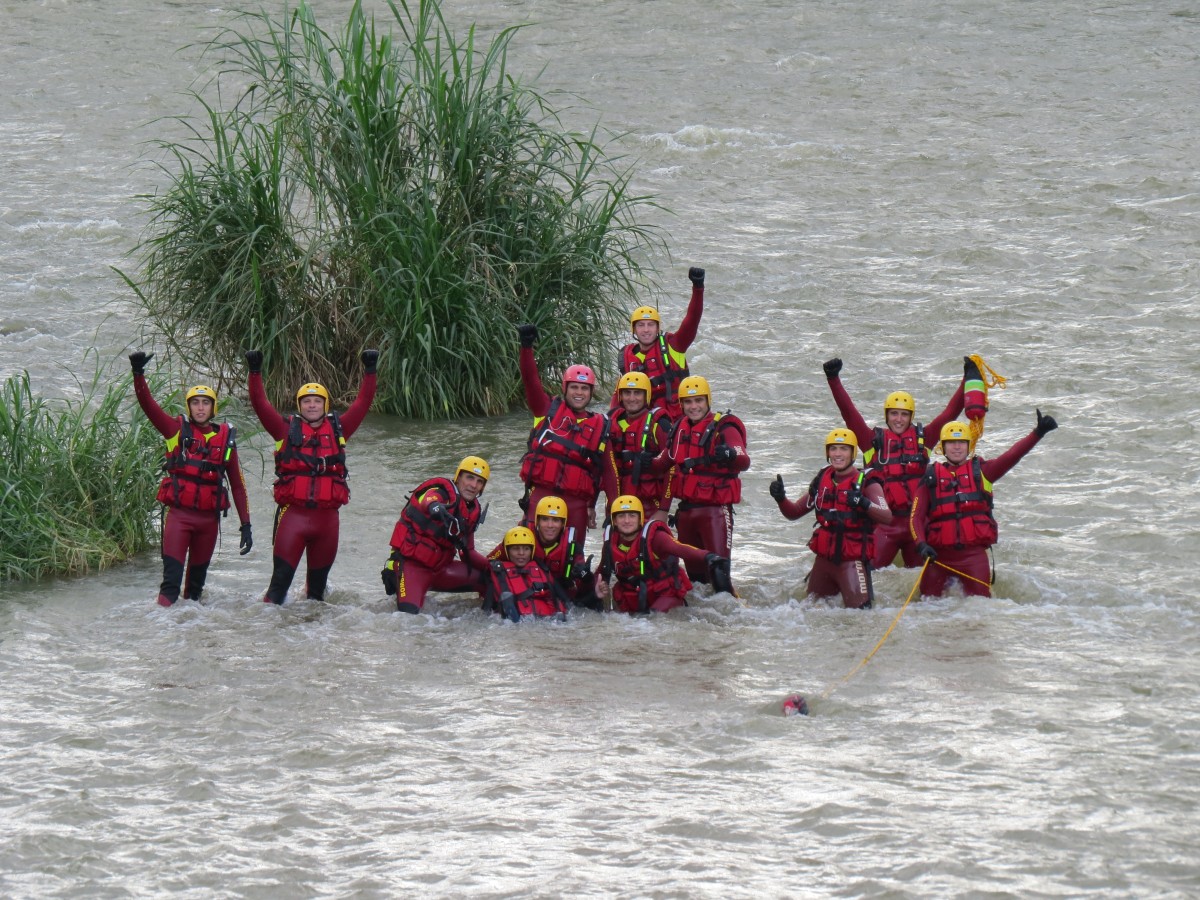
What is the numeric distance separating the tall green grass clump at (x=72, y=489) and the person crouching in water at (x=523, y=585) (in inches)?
98.6

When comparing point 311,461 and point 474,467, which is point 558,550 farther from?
point 311,461

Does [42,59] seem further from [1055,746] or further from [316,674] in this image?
[1055,746]

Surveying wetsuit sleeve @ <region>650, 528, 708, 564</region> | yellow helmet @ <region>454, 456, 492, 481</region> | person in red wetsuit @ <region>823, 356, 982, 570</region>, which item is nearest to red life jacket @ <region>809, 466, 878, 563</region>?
person in red wetsuit @ <region>823, 356, 982, 570</region>

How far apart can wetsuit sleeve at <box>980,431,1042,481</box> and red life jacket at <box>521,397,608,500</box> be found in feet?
7.12

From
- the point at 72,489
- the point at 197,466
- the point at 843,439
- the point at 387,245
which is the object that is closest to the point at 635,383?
the point at 843,439

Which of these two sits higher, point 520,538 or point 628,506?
point 628,506

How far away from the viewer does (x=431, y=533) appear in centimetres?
907

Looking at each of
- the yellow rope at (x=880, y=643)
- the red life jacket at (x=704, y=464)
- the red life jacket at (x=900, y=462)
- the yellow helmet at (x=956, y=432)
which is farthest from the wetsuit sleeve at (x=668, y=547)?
the yellow helmet at (x=956, y=432)

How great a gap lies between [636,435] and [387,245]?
12.7 feet

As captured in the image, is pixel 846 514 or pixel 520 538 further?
pixel 846 514

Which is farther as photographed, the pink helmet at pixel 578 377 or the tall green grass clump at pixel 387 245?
the tall green grass clump at pixel 387 245

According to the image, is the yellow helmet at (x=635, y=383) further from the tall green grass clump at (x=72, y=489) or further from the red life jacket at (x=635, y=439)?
the tall green grass clump at (x=72, y=489)

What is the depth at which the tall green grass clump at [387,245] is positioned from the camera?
12.9 metres

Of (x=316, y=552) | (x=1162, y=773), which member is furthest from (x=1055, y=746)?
(x=316, y=552)
